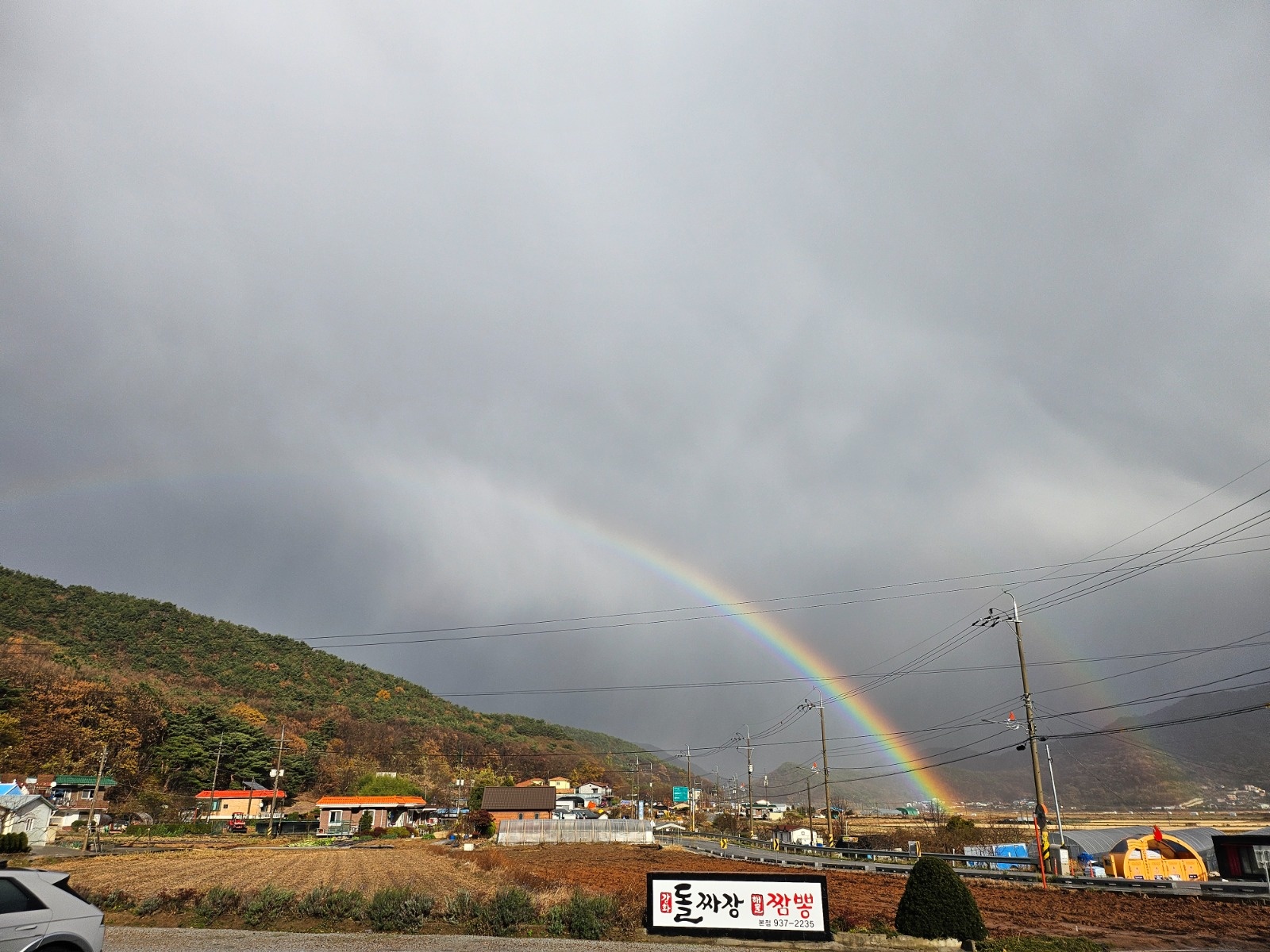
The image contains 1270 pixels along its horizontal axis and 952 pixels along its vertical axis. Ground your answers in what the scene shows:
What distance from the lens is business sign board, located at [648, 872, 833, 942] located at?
19.0m

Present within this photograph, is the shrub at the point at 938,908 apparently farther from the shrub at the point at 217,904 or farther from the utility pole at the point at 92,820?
the utility pole at the point at 92,820

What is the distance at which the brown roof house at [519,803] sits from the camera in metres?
99.6

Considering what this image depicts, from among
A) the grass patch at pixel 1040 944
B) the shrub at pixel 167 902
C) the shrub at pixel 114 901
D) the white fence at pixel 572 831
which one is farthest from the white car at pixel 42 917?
the white fence at pixel 572 831

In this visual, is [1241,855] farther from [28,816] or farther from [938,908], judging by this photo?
[28,816]

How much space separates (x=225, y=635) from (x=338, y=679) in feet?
103

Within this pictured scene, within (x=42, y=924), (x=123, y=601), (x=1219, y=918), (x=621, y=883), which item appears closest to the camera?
(x=42, y=924)

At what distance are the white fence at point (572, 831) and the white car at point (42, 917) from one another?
75.5 metres

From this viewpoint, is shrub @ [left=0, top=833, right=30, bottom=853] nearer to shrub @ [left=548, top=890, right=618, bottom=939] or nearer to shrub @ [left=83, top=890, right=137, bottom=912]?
shrub @ [left=83, top=890, right=137, bottom=912]

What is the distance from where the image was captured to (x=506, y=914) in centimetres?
2073

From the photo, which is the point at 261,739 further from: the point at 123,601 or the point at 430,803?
the point at 123,601

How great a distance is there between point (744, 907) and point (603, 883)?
1776 cm

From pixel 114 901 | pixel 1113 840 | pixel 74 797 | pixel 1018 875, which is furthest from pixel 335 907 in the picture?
pixel 74 797

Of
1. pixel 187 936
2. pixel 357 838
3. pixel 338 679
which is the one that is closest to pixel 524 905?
pixel 187 936

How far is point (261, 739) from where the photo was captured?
111 metres
